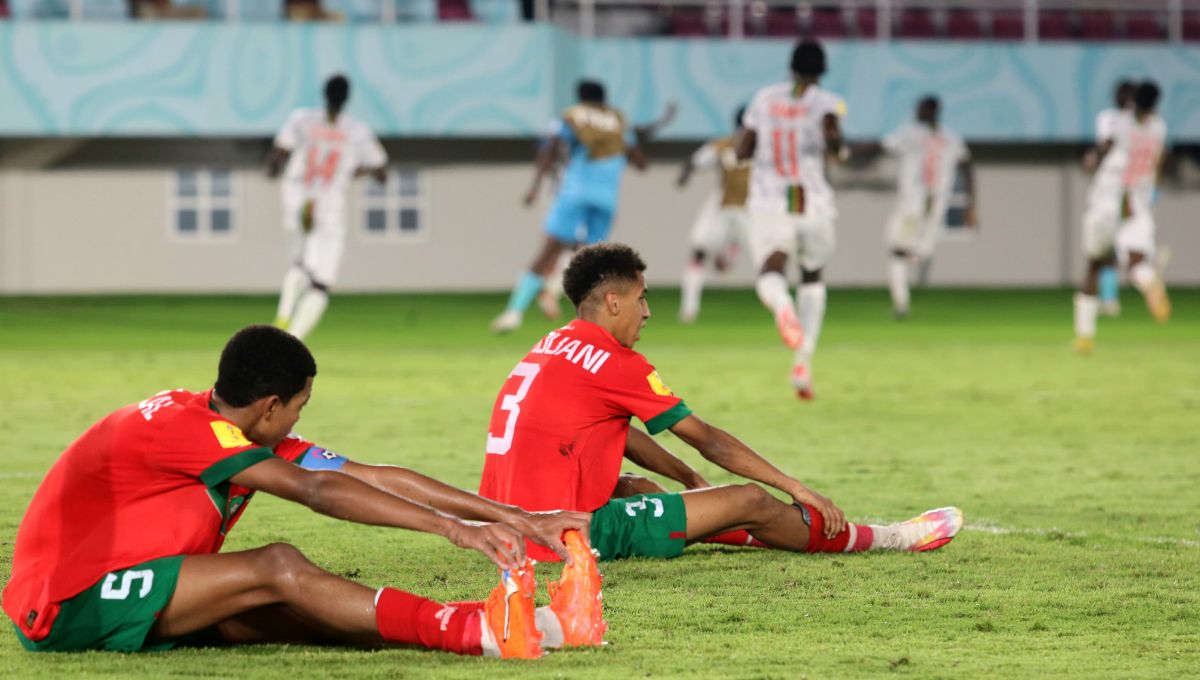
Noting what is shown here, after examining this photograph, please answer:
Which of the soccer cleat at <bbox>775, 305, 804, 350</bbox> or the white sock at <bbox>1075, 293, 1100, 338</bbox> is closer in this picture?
the soccer cleat at <bbox>775, 305, 804, 350</bbox>

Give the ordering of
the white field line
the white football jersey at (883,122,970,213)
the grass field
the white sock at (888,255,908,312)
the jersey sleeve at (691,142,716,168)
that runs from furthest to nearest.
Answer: the white football jersey at (883,122,970,213), the white sock at (888,255,908,312), the jersey sleeve at (691,142,716,168), the white field line, the grass field

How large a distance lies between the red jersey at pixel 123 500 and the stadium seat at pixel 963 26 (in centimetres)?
3102

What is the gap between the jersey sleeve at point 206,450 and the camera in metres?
4.77

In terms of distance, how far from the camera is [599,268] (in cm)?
663

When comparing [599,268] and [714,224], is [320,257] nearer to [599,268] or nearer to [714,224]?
[714,224]

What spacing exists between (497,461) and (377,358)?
34.8ft

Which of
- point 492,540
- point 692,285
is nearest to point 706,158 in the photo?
point 692,285

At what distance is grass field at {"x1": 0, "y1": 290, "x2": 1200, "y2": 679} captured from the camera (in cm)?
515

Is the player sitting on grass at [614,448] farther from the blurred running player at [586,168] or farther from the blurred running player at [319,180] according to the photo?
the blurred running player at [586,168]

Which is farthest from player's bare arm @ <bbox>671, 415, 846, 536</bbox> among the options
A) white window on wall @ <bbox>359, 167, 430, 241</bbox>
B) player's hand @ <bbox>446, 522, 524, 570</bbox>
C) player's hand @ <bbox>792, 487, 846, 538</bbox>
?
white window on wall @ <bbox>359, 167, 430, 241</bbox>

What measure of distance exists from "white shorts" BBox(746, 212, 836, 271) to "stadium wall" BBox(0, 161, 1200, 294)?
70.4 ft

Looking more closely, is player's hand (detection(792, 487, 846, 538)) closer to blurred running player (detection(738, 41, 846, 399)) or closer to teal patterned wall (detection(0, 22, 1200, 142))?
blurred running player (detection(738, 41, 846, 399))

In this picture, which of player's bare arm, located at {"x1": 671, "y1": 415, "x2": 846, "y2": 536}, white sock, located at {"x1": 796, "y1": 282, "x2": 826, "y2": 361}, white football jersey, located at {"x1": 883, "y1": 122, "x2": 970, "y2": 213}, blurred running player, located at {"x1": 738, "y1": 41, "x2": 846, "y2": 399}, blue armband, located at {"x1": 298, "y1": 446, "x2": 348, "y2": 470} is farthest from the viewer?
white football jersey, located at {"x1": 883, "y1": 122, "x2": 970, "y2": 213}

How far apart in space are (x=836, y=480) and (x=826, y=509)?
274 cm
